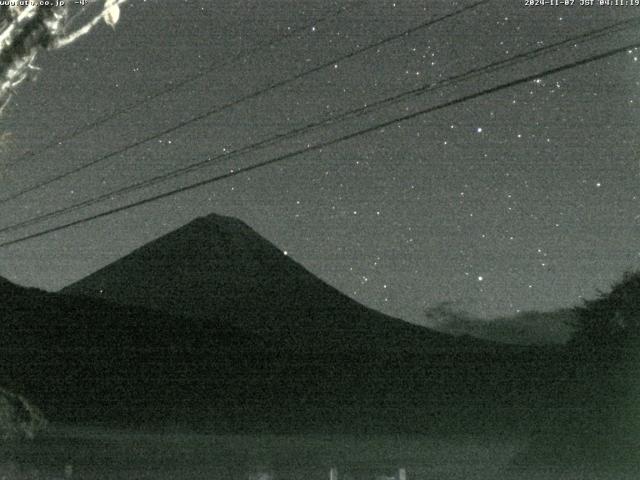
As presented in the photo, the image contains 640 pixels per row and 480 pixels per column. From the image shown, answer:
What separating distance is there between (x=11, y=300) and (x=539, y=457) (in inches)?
1148

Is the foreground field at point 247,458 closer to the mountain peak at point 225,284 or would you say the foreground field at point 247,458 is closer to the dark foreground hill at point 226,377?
the dark foreground hill at point 226,377

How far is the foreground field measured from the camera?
18530 millimetres

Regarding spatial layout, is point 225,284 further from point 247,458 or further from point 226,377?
point 247,458

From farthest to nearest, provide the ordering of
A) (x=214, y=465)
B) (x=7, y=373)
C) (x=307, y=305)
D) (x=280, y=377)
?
(x=307, y=305)
(x=280, y=377)
(x=7, y=373)
(x=214, y=465)

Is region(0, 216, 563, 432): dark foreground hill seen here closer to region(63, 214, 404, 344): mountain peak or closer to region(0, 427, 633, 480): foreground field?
region(0, 427, 633, 480): foreground field

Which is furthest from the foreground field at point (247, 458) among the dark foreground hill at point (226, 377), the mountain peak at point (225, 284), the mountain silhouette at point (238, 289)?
the mountain peak at point (225, 284)

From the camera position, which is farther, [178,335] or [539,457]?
[178,335]

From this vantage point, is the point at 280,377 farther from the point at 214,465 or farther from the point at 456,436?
the point at 214,465

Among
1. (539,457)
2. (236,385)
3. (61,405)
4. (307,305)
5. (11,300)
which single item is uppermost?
(307,305)

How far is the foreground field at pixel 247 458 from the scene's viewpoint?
18530 mm

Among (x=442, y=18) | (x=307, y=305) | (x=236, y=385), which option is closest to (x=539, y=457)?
(x=442, y=18)

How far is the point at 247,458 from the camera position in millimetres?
24531

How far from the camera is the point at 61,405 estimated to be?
31.9m

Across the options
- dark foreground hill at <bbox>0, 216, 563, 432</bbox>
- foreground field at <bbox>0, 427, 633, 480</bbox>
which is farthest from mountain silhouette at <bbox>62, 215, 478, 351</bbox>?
foreground field at <bbox>0, 427, 633, 480</bbox>
